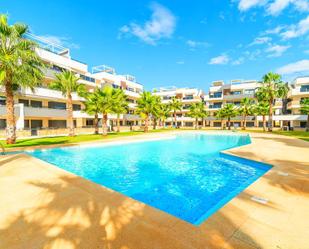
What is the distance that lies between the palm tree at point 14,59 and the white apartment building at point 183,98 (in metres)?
54.8

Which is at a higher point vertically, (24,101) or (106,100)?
(106,100)

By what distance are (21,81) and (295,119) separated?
56.1m

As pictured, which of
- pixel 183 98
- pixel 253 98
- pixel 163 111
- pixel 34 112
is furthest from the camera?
pixel 183 98

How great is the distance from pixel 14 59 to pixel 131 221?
18957mm

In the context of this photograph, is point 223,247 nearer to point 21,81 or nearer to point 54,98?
point 21,81

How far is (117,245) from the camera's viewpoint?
3166mm

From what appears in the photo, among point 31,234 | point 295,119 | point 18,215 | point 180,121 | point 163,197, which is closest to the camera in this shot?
point 31,234

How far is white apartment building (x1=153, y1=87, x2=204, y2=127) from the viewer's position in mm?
67938

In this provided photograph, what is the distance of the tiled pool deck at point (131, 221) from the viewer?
10.7ft

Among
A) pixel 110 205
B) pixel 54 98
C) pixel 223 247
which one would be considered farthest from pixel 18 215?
pixel 54 98

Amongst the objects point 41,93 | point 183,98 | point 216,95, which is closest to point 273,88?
point 216,95

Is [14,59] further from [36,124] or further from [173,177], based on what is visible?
[173,177]

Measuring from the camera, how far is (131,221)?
3.92 meters

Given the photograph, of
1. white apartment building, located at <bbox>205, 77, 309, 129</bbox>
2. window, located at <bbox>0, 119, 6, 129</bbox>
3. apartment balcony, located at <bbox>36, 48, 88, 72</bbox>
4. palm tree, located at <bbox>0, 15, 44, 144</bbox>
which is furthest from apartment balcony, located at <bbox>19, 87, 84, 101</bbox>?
white apartment building, located at <bbox>205, 77, 309, 129</bbox>
